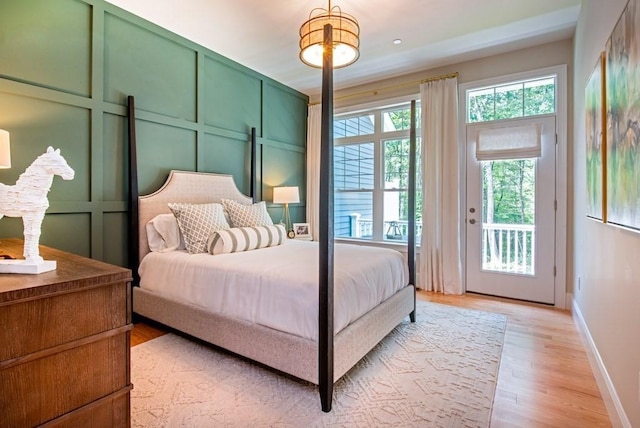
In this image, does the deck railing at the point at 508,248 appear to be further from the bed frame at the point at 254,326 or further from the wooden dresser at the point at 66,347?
the wooden dresser at the point at 66,347

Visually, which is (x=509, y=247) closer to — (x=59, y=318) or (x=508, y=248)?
(x=508, y=248)

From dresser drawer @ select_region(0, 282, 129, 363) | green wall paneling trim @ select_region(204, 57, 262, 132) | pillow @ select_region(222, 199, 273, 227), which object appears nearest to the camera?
dresser drawer @ select_region(0, 282, 129, 363)

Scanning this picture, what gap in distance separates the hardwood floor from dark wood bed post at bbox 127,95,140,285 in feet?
2.09

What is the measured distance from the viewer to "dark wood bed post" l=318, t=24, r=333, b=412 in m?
1.70

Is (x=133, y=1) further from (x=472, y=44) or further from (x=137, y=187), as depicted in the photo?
(x=472, y=44)

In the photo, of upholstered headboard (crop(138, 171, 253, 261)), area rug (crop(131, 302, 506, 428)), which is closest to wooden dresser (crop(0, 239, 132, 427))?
area rug (crop(131, 302, 506, 428))

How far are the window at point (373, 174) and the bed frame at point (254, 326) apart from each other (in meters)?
1.68

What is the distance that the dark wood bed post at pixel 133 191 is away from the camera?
118 inches

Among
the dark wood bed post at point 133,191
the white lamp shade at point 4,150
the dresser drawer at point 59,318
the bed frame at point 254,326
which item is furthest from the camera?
the dark wood bed post at point 133,191

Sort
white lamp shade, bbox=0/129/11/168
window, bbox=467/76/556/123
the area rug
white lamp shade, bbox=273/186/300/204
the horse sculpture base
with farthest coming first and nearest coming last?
1. white lamp shade, bbox=273/186/300/204
2. window, bbox=467/76/556/123
3. white lamp shade, bbox=0/129/11/168
4. the area rug
5. the horse sculpture base

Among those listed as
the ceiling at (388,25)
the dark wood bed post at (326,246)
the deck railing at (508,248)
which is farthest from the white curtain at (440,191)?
the dark wood bed post at (326,246)

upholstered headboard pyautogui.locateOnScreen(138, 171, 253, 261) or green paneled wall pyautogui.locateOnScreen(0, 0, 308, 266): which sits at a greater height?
green paneled wall pyautogui.locateOnScreen(0, 0, 308, 266)

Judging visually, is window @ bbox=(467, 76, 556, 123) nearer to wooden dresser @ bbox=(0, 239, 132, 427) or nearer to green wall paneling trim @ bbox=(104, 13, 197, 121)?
green wall paneling trim @ bbox=(104, 13, 197, 121)

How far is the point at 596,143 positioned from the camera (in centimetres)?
206
